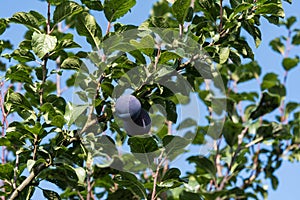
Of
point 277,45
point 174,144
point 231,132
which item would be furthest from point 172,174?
point 277,45

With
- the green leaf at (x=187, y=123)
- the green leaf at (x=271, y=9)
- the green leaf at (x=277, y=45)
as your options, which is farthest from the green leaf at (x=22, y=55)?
the green leaf at (x=277, y=45)

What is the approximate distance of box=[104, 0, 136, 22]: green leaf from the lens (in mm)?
1348

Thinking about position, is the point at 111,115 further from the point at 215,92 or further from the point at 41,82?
the point at 215,92

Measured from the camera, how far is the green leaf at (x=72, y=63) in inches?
54.5

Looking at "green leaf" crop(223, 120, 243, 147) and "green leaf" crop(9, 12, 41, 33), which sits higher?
"green leaf" crop(223, 120, 243, 147)

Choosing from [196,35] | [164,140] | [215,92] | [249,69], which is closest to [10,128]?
[164,140]

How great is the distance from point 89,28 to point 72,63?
0.11 meters

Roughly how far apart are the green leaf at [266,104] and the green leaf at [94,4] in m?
1.05

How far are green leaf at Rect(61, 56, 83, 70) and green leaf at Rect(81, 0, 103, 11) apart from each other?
15cm

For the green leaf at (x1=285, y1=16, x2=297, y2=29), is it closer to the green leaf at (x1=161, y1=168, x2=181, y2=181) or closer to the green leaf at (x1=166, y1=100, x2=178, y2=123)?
the green leaf at (x1=166, y1=100, x2=178, y2=123)

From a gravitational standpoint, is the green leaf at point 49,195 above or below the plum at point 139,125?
below

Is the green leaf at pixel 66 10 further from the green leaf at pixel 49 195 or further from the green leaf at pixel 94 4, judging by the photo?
the green leaf at pixel 49 195

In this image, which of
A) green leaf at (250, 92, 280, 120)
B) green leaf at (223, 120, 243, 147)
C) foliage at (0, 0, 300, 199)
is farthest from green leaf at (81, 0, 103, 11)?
green leaf at (250, 92, 280, 120)

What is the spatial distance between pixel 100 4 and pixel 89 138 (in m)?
0.38
